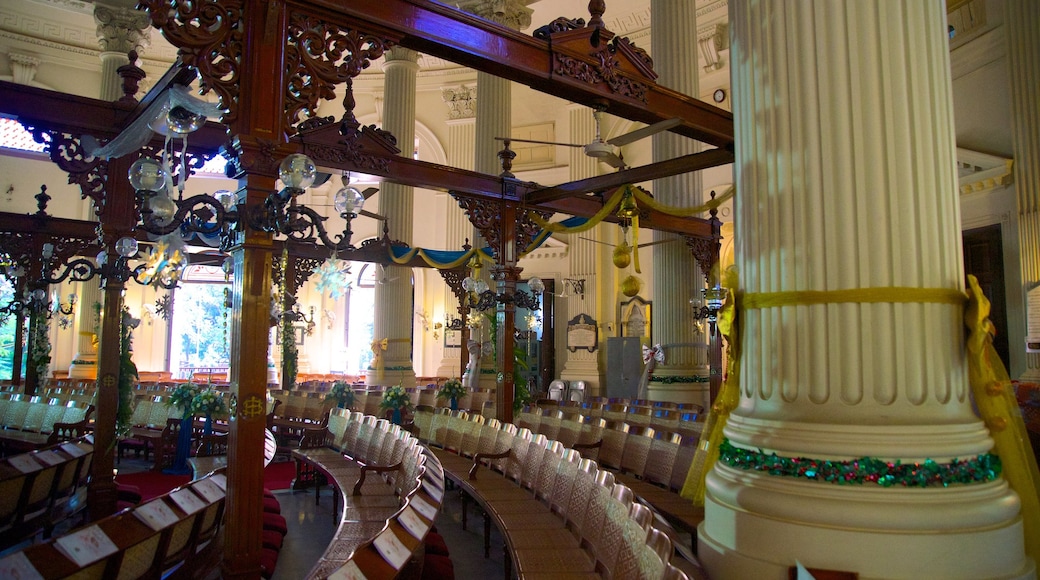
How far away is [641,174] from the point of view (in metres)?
7.54

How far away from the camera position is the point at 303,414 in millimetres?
11562

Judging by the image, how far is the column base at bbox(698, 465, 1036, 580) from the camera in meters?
2.53

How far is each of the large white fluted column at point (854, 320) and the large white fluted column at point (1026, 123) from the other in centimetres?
591

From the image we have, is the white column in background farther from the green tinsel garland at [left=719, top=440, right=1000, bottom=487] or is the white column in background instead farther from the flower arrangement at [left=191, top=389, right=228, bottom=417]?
the green tinsel garland at [left=719, top=440, right=1000, bottom=487]

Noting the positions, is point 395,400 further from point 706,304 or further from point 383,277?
point 383,277

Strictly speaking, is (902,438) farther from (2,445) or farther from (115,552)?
(2,445)

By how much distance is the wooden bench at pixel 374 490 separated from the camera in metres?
2.64

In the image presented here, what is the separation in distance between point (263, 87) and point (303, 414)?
8945mm

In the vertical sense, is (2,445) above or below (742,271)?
below

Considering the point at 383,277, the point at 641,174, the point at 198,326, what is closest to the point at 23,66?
the point at 198,326

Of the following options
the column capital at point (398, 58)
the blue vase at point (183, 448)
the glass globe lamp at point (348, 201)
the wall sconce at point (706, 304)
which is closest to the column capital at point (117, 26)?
the column capital at point (398, 58)

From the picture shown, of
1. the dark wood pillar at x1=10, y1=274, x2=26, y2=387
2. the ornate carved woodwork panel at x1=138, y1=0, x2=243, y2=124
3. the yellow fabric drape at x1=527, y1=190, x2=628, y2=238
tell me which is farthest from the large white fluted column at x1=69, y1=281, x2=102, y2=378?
the ornate carved woodwork panel at x1=138, y1=0, x2=243, y2=124

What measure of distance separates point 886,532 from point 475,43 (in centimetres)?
354

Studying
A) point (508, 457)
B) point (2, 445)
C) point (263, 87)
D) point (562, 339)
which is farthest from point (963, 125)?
point (2, 445)
